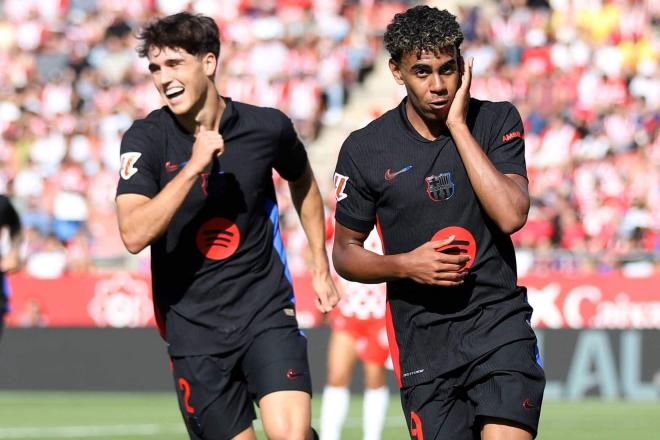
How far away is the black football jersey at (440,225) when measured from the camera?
20.6 ft

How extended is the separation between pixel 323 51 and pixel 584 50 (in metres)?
4.65

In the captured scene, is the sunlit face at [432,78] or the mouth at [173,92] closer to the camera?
the sunlit face at [432,78]

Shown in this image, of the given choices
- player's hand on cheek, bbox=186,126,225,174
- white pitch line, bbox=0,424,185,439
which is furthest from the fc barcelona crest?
white pitch line, bbox=0,424,185,439

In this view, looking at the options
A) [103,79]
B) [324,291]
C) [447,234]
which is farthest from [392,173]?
[103,79]

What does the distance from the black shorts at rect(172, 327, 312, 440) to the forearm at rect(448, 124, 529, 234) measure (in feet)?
5.35

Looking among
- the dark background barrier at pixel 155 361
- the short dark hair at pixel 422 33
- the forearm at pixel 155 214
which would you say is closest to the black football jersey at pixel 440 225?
the short dark hair at pixel 422 33

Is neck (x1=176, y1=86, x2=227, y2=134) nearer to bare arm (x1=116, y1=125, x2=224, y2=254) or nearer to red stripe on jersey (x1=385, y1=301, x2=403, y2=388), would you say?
bare arm (x1=116, y1=125, x2=224, y2=254)

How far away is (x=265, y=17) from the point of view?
2700 centimetres

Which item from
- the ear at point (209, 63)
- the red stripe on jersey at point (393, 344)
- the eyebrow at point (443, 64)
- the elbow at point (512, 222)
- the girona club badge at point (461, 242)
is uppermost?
the ear at point (209, 63)

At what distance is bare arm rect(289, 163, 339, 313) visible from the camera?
7965 mm

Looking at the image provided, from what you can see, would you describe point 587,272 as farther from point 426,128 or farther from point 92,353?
point 426,128

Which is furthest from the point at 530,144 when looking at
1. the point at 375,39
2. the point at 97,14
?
the point at 97,14

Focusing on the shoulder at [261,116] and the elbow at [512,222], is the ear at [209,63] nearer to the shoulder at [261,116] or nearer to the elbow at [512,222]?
the shoulder at [261,116]

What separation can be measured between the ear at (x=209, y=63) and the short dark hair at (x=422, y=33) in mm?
1377
